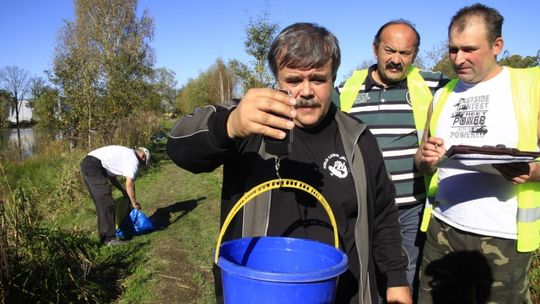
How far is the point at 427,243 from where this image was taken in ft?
9.81

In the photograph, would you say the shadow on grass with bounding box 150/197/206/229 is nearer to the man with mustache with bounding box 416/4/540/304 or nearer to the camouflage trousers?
the camouflage trousers

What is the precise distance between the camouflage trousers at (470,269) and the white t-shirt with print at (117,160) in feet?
17.4

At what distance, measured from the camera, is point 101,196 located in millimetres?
6512

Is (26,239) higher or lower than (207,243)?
higher

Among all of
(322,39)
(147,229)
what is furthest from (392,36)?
(147,229)

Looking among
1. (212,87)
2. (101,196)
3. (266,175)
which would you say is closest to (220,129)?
(266,175)

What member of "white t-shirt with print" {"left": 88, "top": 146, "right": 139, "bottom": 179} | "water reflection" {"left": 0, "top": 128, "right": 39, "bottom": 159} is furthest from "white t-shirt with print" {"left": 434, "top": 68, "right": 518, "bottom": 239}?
"water reflection" {"left": 0, "top": 128, "right": 39, "bottom": 159}

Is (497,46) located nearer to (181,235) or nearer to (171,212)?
(181,235)

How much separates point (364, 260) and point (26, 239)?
3671mm

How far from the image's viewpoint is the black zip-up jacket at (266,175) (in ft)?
5.27

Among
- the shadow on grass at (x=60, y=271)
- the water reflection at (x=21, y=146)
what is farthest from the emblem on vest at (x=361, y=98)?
the water reflection at (x=21, y=146)

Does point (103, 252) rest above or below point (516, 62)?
below

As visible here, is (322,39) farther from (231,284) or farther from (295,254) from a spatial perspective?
(231,284)

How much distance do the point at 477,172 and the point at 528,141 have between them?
1.17 feet
